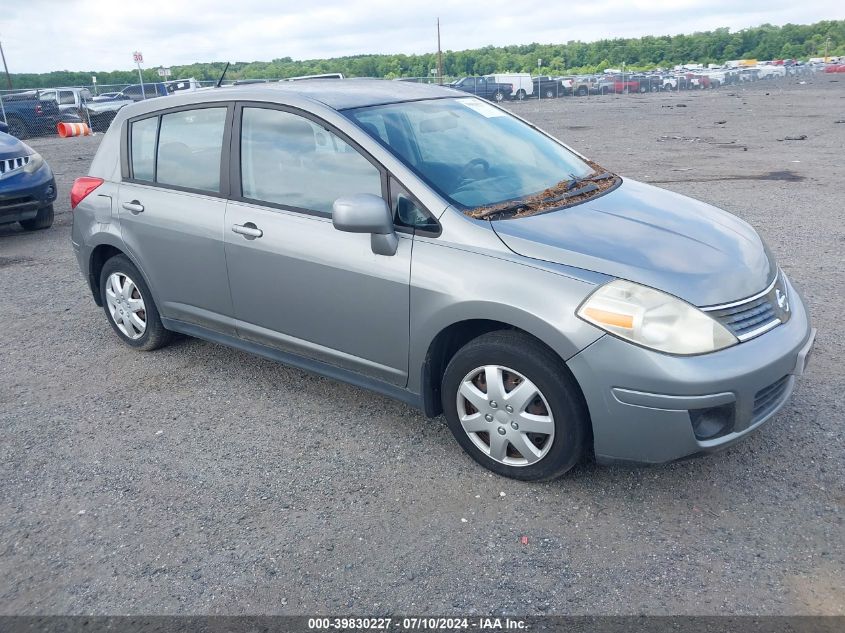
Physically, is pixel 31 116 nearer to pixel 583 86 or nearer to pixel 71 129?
pixel 71 129

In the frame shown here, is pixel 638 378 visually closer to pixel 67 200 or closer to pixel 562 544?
pixel 562 544

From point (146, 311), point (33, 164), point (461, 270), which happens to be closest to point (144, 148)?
point (146, 311)

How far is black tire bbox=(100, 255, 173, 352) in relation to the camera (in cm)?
491

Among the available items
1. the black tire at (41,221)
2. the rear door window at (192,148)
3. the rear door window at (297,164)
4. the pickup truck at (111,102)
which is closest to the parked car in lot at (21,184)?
the black tire at (41,221)

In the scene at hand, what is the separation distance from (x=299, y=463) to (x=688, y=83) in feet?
182

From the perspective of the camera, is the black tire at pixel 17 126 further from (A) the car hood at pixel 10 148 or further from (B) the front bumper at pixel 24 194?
(B) the front bumper at pixel 24 194

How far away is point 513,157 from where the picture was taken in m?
4.11

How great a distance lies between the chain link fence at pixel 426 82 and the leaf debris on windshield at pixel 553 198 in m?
2.17

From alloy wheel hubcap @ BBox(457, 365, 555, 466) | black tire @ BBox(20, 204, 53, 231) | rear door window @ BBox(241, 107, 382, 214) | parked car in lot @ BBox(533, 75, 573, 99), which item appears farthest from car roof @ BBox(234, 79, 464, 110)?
parked car in lot @ BBox(533, 75, 573, 99)

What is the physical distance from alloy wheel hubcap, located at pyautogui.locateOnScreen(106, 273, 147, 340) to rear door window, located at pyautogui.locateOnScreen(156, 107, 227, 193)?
2.70 feet

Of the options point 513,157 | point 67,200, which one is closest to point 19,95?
point 67,200

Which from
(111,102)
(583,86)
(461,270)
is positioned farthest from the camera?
(583,86)

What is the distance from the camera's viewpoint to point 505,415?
3.29 metres

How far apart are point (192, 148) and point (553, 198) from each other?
221 cm
